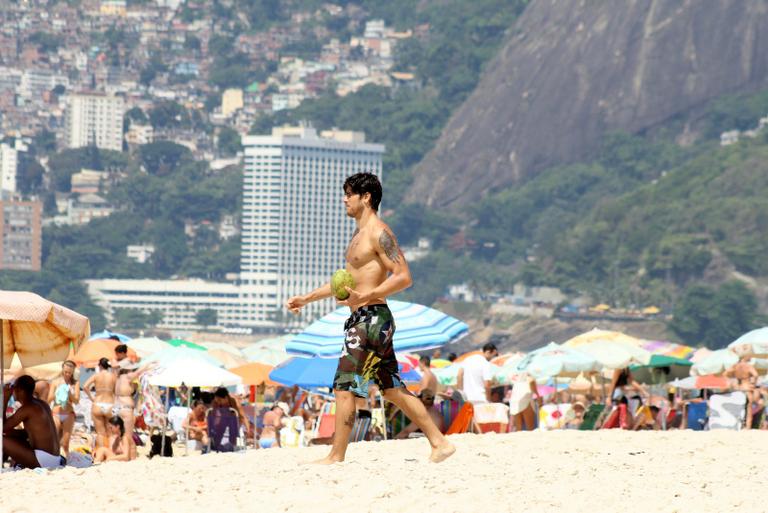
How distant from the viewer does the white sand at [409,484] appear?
8.16 metres

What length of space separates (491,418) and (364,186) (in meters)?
6.79

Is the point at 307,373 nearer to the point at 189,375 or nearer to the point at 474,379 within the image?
the point at 189,375

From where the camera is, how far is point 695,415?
1777cm

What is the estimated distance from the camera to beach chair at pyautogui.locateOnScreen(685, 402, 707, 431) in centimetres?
1764

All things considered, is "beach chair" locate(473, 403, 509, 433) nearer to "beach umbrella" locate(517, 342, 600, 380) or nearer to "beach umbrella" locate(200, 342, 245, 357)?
"beach umbrella" locate(517, 342, 600, 380)

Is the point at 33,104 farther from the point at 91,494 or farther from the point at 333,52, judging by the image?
the point at 91,494

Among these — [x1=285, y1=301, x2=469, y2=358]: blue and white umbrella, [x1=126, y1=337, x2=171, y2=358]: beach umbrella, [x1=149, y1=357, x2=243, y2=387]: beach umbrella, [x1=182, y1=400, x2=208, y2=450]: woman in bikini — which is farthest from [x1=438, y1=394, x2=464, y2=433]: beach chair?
[x1=126, y1=337, x2=171, y2=358]: beach umbrella

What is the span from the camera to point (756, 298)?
10338 cm

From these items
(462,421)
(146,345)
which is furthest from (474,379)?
(146,345)

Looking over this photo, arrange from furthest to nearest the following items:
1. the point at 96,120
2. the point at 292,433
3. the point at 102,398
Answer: the point at 96,120 < the point at 292,433 < the point at 102,398

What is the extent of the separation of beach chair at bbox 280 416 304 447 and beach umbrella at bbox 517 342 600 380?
147 inches

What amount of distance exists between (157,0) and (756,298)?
97213mm

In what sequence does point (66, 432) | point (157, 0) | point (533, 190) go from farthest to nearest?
point (157, 0) → point (533, 190) → point (66, 432)

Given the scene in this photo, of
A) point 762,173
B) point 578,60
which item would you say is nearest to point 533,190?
point 578,60
